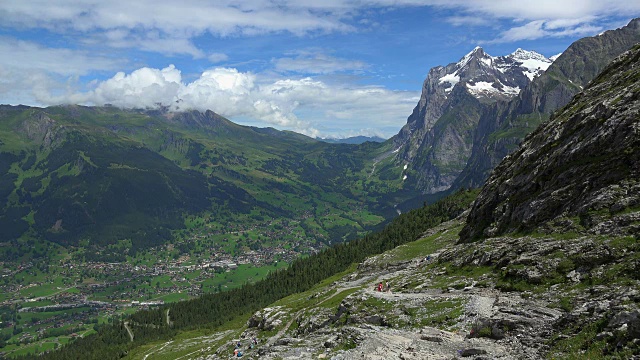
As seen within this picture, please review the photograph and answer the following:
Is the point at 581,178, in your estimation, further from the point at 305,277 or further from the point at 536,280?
the point at 305,277

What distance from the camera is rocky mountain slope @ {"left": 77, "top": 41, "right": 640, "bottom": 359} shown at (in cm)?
2941

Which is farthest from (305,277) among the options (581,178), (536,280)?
(536,280)

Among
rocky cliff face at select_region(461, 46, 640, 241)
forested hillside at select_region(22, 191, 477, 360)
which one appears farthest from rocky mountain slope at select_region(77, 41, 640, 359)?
forested hillside at select_region(22, 191, 477, 360)

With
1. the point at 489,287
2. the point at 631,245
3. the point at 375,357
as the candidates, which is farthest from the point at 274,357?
the point at 631,245

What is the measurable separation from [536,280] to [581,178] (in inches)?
927

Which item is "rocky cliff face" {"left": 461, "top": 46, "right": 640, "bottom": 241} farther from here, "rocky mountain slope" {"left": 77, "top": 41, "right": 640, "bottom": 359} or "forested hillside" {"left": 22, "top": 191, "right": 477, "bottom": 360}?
"forested hillside" {"left": 22, "top": 191, "right": 477, "bottom": 360}

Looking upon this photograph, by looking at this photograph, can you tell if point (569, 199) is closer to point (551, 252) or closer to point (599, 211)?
point (599, 211)

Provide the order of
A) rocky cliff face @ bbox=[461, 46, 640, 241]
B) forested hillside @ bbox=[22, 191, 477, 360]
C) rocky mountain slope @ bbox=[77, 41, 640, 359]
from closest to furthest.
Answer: rocky mountain slope @ bbox=[77, 41, 640, 359], rocky cliff face @ bbox=[461, 46, 640, 241], forested hillside @ bbox=[22, 191, 477, 360]

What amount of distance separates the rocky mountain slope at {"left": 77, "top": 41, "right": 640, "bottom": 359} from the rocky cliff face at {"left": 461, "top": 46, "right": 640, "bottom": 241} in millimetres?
200

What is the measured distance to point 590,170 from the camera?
55.8m

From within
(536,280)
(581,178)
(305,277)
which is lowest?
(305,277)

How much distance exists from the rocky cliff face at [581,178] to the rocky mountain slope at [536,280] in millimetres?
200

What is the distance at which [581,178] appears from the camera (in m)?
56.4

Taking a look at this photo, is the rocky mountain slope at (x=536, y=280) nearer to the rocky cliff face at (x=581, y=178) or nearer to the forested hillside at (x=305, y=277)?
the rocky cliff face at (x=581, y=178)
